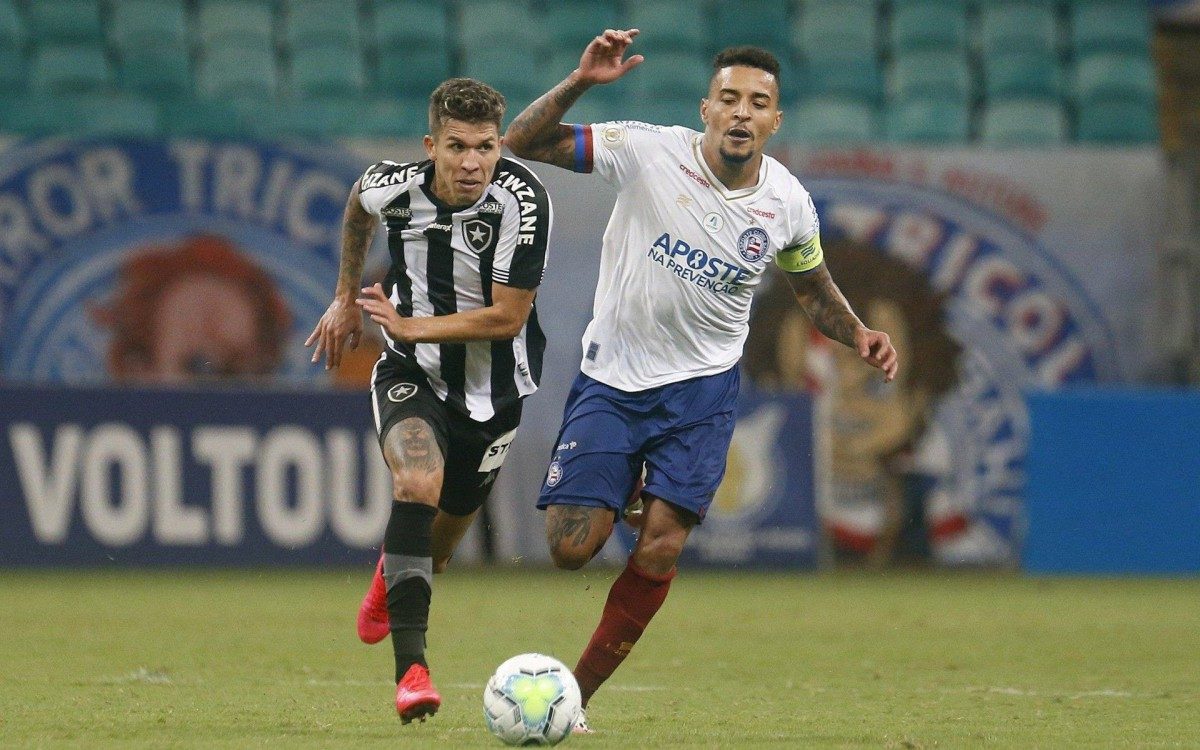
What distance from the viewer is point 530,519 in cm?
1324

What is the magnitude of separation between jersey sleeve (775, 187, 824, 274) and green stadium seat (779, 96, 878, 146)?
9317mm

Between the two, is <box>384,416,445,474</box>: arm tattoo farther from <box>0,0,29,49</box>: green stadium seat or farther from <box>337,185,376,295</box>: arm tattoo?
<box>0,0,29,49</box>: green stadium seat

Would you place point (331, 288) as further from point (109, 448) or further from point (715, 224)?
point (715, 224)

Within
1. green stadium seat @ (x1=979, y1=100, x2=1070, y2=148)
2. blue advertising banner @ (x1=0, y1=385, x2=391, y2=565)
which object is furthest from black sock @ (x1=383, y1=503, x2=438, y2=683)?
green stadium seat @ (x1=979, y1=100, x2=1070, y2=148)

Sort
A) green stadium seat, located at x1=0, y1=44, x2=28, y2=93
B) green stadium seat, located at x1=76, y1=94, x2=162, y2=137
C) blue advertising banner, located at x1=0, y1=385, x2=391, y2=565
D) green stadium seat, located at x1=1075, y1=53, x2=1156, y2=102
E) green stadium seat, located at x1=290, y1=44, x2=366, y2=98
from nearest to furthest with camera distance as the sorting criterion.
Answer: blue advertising banner, located at x1=0, y1=385, x2=391, y2=565 → green stadium seat, located at x1=76, y1=94, x2=162, y2=137 → green stadium seat, located at x1=0, y1=44, x2=28, y2=93 → green stadium seat, located at x1=290, y1=44, x2=366, y2=98 → green stadium seat, located at x1=1075, y1=53, x2=1156, y2=102

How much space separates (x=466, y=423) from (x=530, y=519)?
7.18 m

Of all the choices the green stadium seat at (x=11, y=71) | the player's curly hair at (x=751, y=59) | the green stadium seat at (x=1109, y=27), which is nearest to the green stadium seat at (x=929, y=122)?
the green stadium seat at (x=1109, y=27)

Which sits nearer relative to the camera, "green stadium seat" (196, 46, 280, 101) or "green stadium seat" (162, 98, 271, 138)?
"green stadium seat" (162, 98, 271, 138)

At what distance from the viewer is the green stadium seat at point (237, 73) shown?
1549cm

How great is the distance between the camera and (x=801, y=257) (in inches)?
244

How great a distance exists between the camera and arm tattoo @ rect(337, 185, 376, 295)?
6152mm

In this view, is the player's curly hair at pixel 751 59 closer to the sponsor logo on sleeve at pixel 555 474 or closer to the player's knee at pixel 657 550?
the sponsor logo on sleeve at pixel 555 474

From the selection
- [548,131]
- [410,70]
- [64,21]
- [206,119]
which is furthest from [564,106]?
[64,21]

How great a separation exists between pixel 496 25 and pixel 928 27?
13.3 feet
